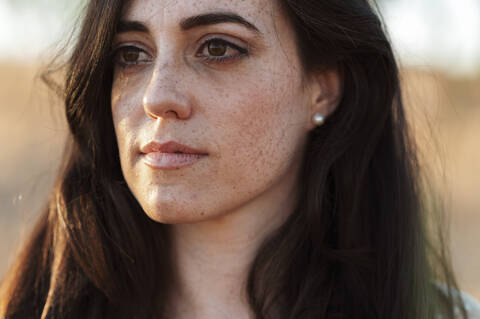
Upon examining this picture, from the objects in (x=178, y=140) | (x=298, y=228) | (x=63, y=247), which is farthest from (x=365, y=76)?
(x=63, y=247)

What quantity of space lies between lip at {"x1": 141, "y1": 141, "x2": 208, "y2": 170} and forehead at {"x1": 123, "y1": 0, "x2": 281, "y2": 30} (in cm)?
47

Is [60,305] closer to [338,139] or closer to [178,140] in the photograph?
[178,140]

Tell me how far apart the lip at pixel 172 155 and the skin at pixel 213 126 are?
23 millimetres

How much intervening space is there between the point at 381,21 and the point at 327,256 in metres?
1.09

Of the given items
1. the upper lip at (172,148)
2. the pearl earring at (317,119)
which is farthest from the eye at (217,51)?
the pearl earring at (317,119)

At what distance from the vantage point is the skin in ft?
7.25

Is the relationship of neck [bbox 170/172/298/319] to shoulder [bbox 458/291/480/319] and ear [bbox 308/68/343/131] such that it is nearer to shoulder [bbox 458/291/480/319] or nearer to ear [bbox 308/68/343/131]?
ear [bbox 308/68/343/131]

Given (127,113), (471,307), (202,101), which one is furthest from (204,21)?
(471,307)

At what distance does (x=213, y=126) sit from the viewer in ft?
7.30

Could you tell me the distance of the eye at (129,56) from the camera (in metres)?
2.36

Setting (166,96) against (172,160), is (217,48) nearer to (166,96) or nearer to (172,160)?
(166,96)

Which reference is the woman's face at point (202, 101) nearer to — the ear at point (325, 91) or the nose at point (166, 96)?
the nose at point (166, 96)

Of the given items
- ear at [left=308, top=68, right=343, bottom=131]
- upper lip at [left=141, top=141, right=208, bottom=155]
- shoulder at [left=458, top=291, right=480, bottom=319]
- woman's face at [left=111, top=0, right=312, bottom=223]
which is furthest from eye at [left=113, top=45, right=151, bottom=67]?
shoulder at [left=458, top=291, right=480, bottom=319]

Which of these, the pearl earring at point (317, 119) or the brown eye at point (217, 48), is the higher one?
the brown eye at point (217, 48)
